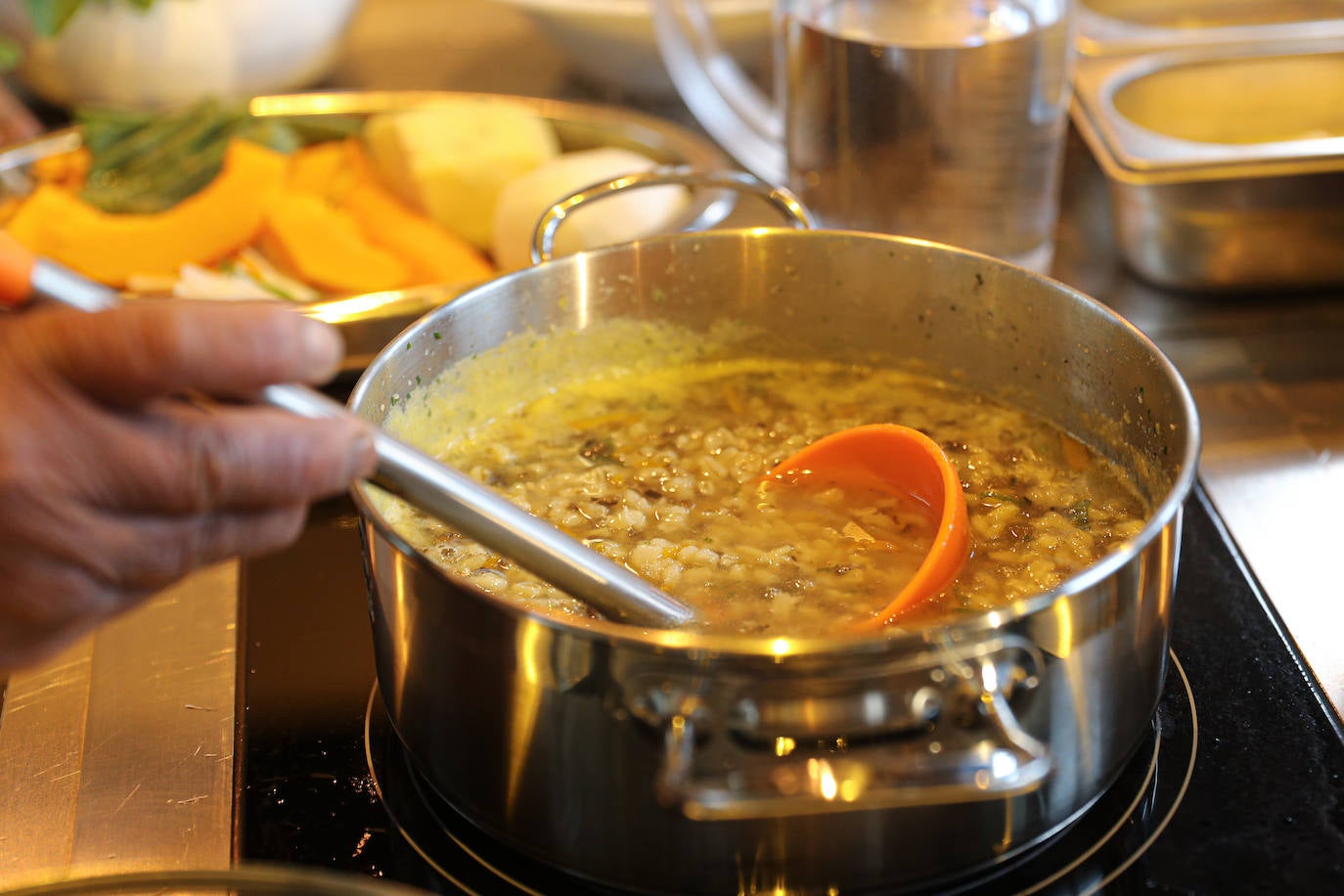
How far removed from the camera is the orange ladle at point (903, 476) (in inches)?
30.8

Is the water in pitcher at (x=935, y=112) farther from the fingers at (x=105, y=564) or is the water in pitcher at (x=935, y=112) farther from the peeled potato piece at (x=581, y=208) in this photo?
the fingers at (x=105, y=564)

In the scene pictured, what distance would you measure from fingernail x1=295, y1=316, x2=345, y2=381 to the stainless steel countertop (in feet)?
1.15

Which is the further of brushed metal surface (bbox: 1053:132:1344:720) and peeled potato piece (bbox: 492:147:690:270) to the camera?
peeled potato piece (bbox: 492:147:690:270)

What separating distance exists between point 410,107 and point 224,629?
0.89 metres

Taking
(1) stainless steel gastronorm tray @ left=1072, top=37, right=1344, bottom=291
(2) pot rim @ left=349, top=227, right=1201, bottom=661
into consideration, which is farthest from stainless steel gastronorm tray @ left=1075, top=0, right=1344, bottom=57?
(2) pot rim @ left=349, top=227, right=1201, bottom=661

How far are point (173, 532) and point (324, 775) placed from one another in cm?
30

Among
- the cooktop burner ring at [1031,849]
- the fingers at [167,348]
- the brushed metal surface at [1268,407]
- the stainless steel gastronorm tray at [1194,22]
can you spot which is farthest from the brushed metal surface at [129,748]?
the stainless steel gastronorm tray at [1194,22]

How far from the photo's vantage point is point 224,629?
2.96 feet

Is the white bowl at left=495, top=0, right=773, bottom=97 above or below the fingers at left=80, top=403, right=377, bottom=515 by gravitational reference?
below

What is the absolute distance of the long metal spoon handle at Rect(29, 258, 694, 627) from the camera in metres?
0.51

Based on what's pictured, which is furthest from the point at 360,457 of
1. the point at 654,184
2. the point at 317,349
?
the point at 654,184

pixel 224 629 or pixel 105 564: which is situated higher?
pixel 105 564

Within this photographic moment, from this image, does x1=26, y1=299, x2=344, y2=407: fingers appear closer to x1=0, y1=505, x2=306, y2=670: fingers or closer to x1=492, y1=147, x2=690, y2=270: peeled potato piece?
x1=0, y1=505, x2=306, y2=670: fingers

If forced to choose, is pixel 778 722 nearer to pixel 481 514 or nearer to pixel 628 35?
pixel 481 514
